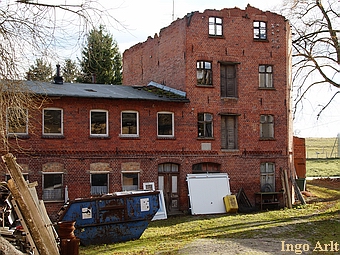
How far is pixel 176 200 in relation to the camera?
25922mm

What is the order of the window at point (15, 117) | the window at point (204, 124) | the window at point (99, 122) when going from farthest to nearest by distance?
the window at point (204, 124)
the window at point (99, 122)
the window at point (15, 117)

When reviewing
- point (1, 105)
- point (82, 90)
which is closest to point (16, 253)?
point (1, 105)

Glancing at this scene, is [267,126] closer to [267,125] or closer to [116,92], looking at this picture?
[267,125]

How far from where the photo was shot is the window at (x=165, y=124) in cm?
2584

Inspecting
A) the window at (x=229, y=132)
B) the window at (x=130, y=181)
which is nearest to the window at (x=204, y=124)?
the window at (x=229, y=132)

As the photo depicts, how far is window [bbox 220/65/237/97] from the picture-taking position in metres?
27.6

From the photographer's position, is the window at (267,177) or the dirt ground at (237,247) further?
the window at (267,177)

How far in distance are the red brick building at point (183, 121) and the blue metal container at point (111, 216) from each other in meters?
6.09

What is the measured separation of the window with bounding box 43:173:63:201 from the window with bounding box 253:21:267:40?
13455 millimetres

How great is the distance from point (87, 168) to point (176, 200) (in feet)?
16.6

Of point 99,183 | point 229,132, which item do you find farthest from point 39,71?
point 229,132

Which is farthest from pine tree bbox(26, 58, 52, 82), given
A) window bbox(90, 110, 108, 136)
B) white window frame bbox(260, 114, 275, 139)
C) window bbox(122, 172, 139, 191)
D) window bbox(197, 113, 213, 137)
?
white window frame bbox(260, 114, 275, 139)

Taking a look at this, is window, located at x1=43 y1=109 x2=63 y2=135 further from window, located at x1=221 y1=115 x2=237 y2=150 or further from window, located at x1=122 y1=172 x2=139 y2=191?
window, located at x1=221 y1=115 x2=237 y2=150

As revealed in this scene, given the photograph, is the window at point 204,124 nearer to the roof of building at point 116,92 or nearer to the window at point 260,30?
the roof of building at point 116,92
